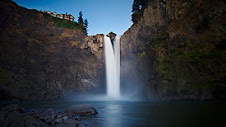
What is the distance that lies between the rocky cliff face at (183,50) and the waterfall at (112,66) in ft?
30.7

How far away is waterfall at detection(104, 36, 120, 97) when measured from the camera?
133 feet

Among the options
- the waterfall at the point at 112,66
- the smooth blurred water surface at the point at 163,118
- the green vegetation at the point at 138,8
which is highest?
the green vegetation at the point at 138,8

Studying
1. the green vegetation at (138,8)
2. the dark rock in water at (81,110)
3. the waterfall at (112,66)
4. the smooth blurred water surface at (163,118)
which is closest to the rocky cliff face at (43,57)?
the waterfall at (112,66)

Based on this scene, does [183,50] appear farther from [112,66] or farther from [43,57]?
[43,57]

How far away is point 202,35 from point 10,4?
1792 inches

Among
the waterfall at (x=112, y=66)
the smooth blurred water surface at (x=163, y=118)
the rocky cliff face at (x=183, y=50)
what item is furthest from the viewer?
the waterfall at (x=112, y=66)

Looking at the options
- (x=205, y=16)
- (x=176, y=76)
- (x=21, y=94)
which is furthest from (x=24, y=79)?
(x=205, y=16)

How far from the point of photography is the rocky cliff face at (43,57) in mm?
32925

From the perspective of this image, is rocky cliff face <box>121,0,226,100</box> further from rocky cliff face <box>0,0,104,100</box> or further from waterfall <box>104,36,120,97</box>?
rocky cliff face <box>0,0,104,100</box>

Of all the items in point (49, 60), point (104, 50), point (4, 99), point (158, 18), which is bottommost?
point (4, 99)

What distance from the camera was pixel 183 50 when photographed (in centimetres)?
2394

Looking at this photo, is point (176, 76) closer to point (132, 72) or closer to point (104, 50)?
point (132, 72)

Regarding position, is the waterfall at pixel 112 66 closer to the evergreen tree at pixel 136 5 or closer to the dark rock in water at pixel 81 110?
the evergreen tree at pixel 136 5

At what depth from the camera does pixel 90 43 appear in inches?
1772
